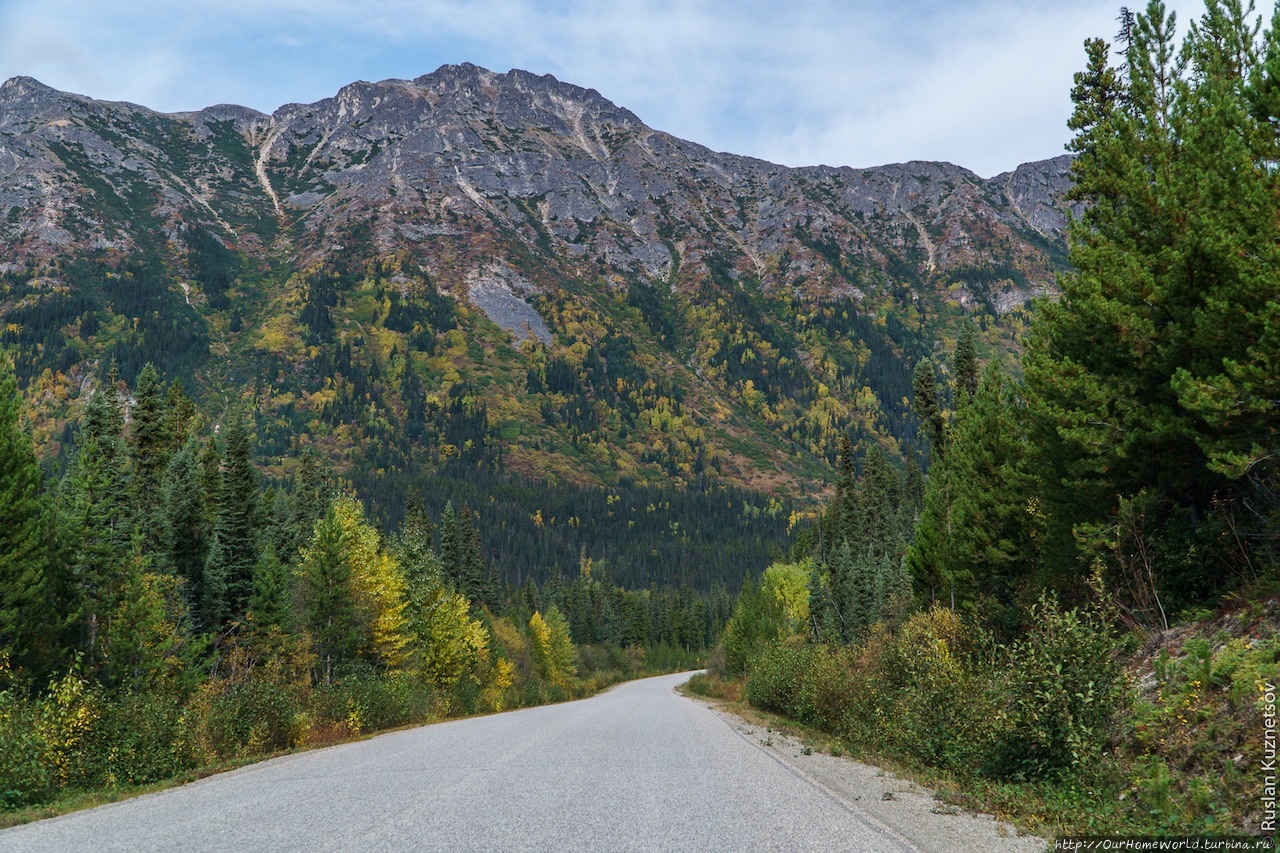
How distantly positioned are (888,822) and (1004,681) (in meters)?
5.19

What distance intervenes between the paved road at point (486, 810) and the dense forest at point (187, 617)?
263cm

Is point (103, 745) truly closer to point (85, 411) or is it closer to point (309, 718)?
point (309, 718)

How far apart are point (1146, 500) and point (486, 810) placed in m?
14.1

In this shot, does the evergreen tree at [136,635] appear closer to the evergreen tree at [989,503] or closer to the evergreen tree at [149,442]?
the evergreen tree at [149,442]

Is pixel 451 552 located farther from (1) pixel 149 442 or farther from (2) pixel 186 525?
(1) pixel 149 442

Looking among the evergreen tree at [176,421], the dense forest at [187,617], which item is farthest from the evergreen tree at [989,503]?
the evergreen tree at [176,421]

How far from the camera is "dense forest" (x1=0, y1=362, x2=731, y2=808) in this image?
14.5m

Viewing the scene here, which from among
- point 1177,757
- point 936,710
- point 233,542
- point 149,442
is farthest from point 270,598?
point 1177,757

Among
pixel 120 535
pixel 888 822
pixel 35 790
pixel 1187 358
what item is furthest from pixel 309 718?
pixel 1187 358

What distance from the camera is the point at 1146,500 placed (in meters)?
14.6

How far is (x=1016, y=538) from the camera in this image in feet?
90.3

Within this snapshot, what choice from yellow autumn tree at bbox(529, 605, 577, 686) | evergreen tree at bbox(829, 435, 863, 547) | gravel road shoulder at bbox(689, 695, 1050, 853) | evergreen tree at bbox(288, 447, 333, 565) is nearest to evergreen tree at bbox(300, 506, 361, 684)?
evergreen tree at bbox(288, 447, 333, 565)

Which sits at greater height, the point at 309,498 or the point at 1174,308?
the point at 309,498

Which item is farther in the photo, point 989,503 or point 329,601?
point 329,601
